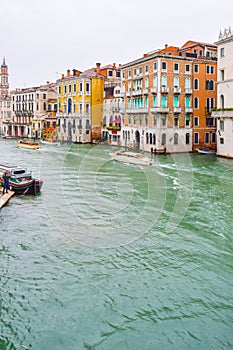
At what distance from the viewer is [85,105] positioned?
4303 cm

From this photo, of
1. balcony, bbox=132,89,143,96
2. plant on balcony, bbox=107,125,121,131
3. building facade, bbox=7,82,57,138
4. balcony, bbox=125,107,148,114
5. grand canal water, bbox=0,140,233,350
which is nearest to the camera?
grand canal water, bbox=0,140,233,350

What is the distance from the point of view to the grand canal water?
20.7 ft

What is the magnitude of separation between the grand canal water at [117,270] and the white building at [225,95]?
11.2 metres

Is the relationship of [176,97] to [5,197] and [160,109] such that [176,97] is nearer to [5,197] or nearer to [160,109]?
[160,109]

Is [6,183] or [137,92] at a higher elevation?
[137,92]

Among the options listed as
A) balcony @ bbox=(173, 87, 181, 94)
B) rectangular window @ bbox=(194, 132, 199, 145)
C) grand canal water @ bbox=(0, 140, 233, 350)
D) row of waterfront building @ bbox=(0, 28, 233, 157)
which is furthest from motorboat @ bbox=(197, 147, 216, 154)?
grand canal water @ bbox=(0, 140, 233, 350)

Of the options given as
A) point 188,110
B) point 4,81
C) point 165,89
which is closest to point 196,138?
point 188,110

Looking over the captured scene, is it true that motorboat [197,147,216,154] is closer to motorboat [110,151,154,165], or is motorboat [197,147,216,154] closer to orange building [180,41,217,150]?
orange building [180,41,217,150]

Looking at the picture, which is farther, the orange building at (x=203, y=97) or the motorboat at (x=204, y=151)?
the orange building at (x=203, y=97)

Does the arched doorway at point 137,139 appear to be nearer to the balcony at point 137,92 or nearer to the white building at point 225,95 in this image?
the balcony at point 137,92

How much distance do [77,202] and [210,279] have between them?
7289 millimetres

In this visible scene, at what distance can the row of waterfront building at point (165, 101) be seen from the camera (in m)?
27.5

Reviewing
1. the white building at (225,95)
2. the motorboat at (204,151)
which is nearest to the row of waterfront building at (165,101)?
the white building at (225,95)

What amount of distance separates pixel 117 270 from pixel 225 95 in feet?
69.7
